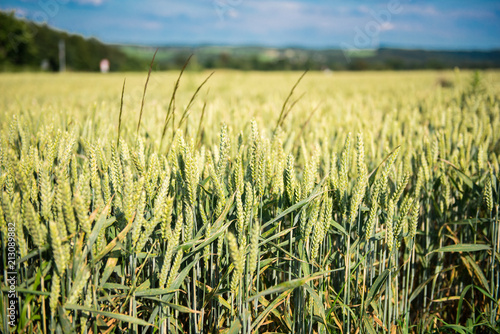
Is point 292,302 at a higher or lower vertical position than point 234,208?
lower

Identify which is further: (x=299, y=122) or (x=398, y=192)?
(x=299, y=122)

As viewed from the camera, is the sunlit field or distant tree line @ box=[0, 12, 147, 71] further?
distant tree line @ box=[0, 12, 147, 71]

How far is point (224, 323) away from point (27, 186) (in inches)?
28.5

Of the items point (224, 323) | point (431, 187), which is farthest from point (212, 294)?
point (431, 187)

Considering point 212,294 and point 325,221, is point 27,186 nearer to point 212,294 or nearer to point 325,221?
point 212,294

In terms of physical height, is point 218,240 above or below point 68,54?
below

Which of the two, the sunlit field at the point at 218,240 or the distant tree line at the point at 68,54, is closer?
the sunlit field at the point at 218,240

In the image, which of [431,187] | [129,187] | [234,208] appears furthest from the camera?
[431,187]

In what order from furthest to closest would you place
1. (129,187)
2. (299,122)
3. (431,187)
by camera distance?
(299,122) → (431,187) → (129,187)

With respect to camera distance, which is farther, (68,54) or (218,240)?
(68,54)

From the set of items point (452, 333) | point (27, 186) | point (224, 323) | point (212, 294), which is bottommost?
point (452, 333)

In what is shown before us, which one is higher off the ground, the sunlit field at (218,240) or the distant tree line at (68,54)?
the distant tree line at (68,54)

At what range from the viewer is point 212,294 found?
35.3 inches

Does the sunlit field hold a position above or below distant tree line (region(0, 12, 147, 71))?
below
